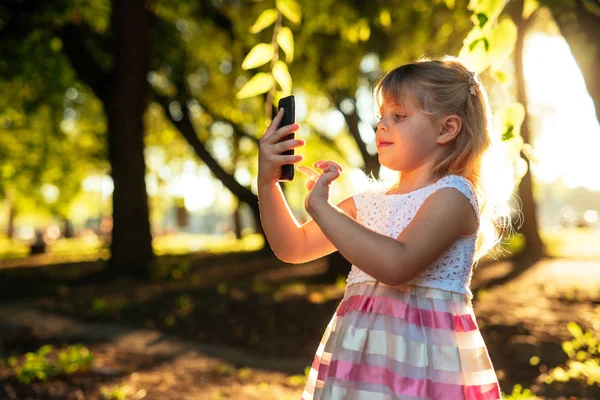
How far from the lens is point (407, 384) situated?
1816 millimetres

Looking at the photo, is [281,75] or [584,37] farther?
[584,37]

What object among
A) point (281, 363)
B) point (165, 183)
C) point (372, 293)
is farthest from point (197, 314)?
point (165, 183)

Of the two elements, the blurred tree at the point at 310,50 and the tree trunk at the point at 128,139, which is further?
the tree trunk at the point at 128,139

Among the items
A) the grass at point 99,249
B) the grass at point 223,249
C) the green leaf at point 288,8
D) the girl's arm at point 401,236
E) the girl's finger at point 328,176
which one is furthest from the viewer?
the grass at point 99,249

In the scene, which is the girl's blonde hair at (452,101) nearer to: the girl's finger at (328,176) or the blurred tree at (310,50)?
the girl's finger at (328,176)

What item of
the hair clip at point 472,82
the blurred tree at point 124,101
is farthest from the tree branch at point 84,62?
the hair clip at point 472,82

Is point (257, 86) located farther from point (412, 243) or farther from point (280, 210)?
point (412, 243)

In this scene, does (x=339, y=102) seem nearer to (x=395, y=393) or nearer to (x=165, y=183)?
(x=395, y=393)

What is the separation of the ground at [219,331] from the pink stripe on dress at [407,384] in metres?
3.29

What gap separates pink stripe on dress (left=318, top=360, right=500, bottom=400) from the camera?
1812 mm

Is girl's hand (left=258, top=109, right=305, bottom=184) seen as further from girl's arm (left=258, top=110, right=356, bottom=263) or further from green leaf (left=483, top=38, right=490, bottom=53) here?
green leaf (left=483, top=38, right=490, bottom=53)

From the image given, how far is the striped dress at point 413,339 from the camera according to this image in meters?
1.83

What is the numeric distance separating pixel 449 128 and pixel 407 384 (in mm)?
765

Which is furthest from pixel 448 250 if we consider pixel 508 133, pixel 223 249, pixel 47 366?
pixel 223 249
